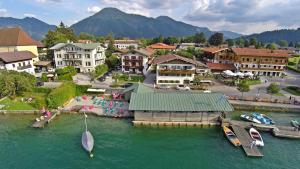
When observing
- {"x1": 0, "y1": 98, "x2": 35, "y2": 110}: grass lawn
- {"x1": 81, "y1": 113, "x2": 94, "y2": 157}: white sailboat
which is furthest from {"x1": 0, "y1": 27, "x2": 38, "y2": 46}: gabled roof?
{"x1": 81, "y1": 113, "x2": 94, "y2": 157}: white sailboat

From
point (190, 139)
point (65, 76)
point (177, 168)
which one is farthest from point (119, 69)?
point (177, 168)

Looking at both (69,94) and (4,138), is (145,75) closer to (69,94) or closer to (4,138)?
(69,94)

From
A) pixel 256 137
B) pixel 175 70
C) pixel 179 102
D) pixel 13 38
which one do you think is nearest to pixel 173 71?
pixel 175 70

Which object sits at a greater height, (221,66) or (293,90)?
(221,66)

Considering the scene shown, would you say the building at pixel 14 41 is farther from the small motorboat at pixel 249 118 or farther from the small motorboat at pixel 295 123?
the small motorboat at pixel 295 123

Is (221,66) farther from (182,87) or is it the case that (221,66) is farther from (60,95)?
(60,95)
